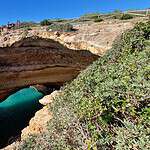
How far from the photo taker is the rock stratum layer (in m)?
21.4

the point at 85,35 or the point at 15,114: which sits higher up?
the point at 85,35

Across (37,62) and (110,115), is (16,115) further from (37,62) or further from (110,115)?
(110,115)

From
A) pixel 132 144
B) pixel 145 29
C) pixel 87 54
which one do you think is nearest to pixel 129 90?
pixel 132 144

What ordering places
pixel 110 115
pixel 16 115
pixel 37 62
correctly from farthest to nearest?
1. pixel 16 115
2. pixel 37 62
3. pixel 110 115

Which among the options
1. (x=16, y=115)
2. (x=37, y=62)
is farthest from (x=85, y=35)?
(x=16, y=115)

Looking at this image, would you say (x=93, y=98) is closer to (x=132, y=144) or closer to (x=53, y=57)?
(x=132, y=144)

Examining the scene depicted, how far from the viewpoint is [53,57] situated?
2314cm

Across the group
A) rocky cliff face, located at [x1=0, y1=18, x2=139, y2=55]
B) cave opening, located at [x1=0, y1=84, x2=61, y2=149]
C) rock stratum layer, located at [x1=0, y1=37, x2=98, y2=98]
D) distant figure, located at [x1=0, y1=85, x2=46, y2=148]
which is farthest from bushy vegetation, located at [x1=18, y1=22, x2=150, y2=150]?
distant figure, located at [x1=0, y1=85, x2=46, y2=148]

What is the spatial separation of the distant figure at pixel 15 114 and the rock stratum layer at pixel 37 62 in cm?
253

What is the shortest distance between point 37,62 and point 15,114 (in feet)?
26.2

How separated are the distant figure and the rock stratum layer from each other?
8.30ft

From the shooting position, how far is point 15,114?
97.3 ft

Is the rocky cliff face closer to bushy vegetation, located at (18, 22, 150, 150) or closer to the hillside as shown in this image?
the hillside

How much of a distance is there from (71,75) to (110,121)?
1838 centimetres
